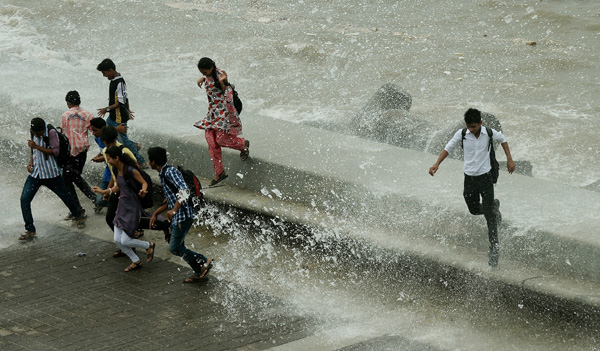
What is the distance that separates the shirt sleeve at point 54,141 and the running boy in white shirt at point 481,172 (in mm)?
3799

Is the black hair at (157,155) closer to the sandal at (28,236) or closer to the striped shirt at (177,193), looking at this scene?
the striped shirt at (177,193)

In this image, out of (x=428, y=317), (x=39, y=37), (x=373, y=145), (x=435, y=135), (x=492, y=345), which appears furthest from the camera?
(x=39, y=37)

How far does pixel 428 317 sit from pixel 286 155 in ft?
8.64

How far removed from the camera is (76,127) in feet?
27.7

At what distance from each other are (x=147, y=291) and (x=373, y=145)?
3.09 m

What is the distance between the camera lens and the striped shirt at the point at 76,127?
8.44 metres

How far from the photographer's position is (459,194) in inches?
290

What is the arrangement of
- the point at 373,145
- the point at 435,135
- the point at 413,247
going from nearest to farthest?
the point at 413,247 → the point at 373,145 → the point at 435,135

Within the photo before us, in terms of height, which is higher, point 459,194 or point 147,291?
point 459,194

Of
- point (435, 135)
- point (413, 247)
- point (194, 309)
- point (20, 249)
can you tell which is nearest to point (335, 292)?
point (413, 247)

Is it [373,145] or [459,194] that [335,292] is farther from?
[373,145]

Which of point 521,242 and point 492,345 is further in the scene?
point 521,242

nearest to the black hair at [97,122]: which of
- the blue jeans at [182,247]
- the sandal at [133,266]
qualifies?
the sandal at [133,266]

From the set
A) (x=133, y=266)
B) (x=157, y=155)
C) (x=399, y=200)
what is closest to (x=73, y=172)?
(x=133, y=266)
